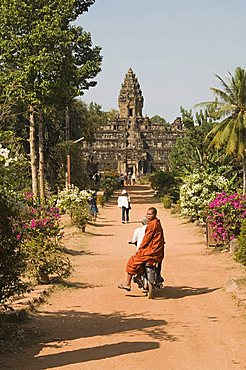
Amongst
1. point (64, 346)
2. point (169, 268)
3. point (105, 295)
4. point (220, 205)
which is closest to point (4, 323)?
point (64, 346)

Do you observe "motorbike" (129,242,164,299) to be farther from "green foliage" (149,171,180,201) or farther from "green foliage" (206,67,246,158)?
"green foliage" (149,171,180,201)

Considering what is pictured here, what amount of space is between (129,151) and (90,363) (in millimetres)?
67589

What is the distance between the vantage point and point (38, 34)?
24.9 metres

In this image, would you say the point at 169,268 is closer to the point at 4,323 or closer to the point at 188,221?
the point at 4,323

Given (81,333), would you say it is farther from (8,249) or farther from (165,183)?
(165,183)

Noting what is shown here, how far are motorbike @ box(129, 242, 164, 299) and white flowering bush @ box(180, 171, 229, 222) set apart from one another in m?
10.4

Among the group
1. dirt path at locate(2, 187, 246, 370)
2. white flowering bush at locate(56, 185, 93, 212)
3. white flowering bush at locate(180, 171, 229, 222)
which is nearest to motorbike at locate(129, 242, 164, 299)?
dirt path at locate(2, 187, 246, 370)

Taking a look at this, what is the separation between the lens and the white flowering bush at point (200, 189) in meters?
20.7

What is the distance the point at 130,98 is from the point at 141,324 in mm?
68702

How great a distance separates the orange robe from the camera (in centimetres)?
1002

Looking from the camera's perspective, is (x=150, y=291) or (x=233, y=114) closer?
(x=150, y=291)

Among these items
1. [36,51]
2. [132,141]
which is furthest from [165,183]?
[132,141]

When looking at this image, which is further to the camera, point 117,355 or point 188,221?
point 188,221

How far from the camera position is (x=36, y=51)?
84.4 ft
